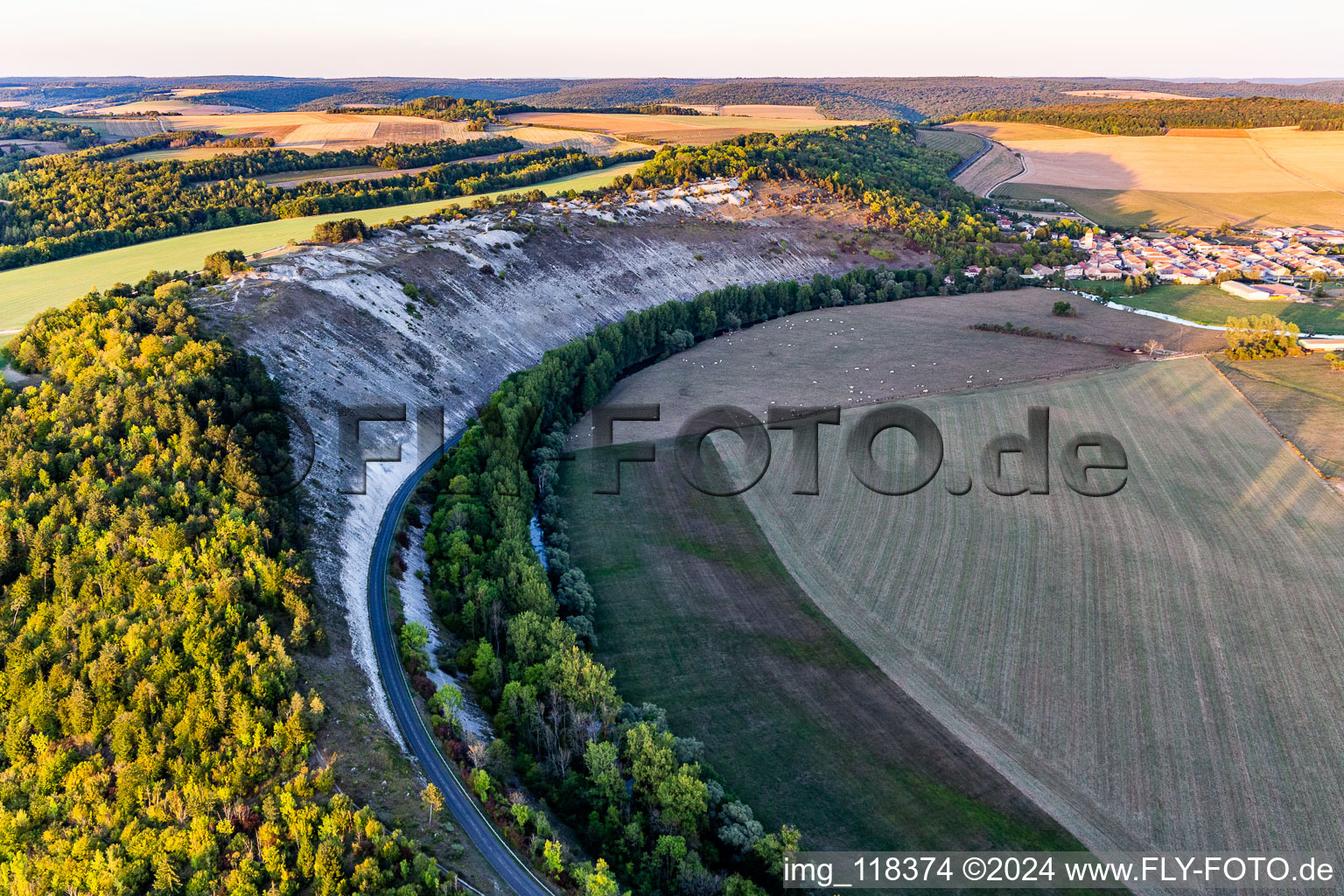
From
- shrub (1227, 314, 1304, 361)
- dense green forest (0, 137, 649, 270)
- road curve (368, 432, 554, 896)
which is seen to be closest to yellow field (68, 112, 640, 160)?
dense green forest (0, 137, 649, 270)

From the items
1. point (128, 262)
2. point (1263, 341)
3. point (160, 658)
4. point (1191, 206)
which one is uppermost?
point (1191, 206)

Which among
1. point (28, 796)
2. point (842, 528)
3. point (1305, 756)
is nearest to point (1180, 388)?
point (842, 528)

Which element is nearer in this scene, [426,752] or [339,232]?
[426,752]

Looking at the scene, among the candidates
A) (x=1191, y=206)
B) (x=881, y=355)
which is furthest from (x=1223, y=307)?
(x=1191, y=206)

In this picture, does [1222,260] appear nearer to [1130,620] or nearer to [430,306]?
[1130,620]

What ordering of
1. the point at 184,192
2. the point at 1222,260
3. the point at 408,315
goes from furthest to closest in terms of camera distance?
1. the point at 1222,260
2. the point at 184,192
3. the point at 408,315

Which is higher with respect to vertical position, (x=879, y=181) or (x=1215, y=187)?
(x=1215, y=187)

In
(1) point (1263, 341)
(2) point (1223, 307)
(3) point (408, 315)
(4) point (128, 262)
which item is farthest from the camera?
(2) point (1223, 307)

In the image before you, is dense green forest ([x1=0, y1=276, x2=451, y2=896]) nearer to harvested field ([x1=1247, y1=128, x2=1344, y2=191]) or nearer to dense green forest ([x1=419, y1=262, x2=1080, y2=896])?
dense green forest ([x1=419, y1=262, x2=1080, y2=896])
